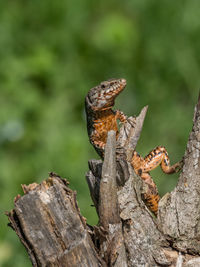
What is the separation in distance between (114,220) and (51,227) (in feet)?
2.01

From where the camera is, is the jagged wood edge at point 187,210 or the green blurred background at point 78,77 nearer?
the jagged wood edge at point 187,210

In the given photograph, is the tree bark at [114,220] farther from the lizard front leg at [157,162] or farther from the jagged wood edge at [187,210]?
the lizard front leg at [157,162]

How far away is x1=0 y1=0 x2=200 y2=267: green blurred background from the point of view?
967cm

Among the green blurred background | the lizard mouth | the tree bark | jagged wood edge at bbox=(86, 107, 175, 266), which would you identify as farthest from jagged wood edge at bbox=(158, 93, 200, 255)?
the green blurred background

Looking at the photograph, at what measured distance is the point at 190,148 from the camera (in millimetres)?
5227

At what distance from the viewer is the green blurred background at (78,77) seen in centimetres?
967

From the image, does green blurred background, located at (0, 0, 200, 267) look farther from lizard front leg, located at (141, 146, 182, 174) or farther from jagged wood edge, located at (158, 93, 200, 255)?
jagged wood edge, located at (158, 93, 200, 255)

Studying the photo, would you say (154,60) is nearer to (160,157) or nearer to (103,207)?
(160,157)

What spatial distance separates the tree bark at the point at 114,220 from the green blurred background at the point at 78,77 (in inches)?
132

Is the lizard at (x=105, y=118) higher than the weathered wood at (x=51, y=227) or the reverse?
higher

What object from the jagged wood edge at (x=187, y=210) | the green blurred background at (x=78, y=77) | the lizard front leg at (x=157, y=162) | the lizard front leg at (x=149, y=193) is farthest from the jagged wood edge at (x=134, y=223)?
the green blurred background at (x=78, y=77)

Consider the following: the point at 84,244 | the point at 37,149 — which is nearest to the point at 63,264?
the point at 84,244

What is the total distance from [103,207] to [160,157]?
1589 millimetres

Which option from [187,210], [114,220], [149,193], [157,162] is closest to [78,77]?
[157,162]
